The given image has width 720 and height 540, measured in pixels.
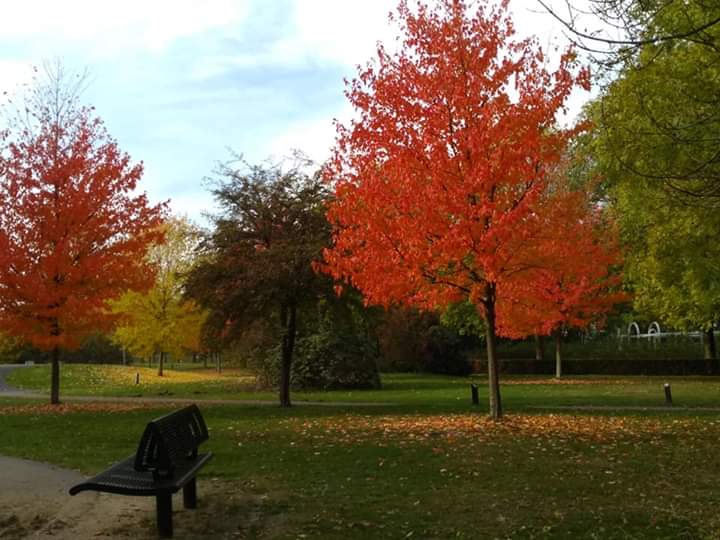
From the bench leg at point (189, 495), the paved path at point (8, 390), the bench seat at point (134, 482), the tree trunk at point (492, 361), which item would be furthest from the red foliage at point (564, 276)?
the paved path at point (8, 390)

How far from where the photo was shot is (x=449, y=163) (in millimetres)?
12781

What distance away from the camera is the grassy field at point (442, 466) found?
19.8 ft

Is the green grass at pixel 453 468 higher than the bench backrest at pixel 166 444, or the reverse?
the bench backrest at pixel 166 444

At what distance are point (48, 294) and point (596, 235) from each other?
2080 centimetres

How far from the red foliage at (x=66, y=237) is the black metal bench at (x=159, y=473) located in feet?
38.7

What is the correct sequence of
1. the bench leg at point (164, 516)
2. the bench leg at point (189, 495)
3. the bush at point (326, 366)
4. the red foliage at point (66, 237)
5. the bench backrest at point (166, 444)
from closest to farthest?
1. the bench leg at point (164, 516)
2. the bench backrest at point (166, 444)
3. the bench leg at point (189, 495)
4. the red foliage at point (66, 237)
5. the bush at point (326, 366)

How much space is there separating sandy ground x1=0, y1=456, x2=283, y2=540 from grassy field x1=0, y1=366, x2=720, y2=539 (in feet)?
0.29

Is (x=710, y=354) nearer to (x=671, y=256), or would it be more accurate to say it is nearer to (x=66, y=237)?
(x=671, y=256)

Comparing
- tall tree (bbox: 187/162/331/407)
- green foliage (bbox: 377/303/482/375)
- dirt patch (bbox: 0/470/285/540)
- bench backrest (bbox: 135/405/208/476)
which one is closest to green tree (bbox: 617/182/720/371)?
tall tree (bbox: 187/162/331/407)

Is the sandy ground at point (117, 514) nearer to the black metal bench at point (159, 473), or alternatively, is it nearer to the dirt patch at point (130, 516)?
the dirt patch at point (130, 516)

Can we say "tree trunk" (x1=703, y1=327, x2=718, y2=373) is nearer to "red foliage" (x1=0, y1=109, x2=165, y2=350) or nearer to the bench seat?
"red foliage" (x1=0, y1=109, x2=165, y2=350)

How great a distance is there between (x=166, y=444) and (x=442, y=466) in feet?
12.7

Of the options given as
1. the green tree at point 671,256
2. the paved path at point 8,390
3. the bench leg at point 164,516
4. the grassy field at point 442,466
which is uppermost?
the green tree at point 671,256

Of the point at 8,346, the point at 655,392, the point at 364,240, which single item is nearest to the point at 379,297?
the point at 364,240
